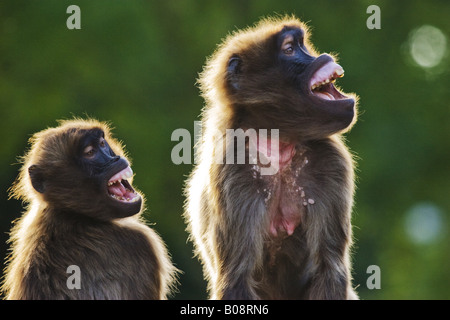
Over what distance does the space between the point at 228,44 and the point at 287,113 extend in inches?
38.1

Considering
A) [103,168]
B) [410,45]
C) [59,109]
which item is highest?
[410,45]

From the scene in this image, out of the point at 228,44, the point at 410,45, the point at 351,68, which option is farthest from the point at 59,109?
the point at 228,44

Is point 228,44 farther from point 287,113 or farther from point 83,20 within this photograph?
point 83,20

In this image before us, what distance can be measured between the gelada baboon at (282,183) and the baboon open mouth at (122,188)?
62cm

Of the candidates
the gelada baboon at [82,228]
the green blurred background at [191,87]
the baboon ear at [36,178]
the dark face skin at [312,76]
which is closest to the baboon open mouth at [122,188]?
the gelada baboon at [82,228]

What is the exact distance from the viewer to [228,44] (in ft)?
26.4

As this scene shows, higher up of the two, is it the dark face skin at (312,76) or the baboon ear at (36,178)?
the dark face skin at (312,76)

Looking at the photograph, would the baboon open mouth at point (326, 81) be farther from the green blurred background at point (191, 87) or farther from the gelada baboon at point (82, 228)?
the green blurred background at point (191, 87)

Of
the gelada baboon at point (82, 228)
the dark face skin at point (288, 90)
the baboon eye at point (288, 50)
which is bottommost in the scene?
the gelada baboon at point (82, 228)

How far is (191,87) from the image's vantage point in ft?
64.7

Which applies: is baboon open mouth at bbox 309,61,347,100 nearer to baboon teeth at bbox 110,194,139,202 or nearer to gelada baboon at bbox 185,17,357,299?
gelada baboon at bbox 185,17,357,299

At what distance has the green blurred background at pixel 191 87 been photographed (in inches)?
711

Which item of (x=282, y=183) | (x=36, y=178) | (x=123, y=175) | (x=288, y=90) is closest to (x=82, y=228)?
(x=123, y=175)

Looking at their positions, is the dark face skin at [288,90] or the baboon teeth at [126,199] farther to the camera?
the baboon teeth at [126,199]
